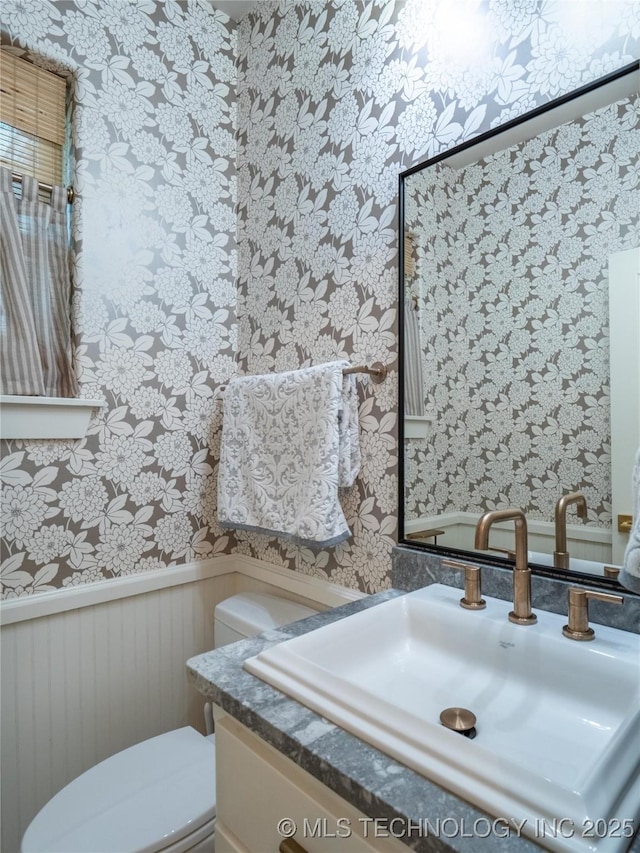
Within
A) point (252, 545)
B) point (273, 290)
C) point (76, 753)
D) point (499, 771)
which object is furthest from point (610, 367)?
point (76, 753)

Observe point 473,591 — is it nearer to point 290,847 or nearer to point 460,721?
point 460,721

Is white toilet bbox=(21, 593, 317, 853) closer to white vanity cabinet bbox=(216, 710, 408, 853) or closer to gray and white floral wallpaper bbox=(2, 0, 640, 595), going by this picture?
white vanity cabinet bbox=(216, 710, 408, 853)

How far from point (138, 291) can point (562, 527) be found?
1292 mm

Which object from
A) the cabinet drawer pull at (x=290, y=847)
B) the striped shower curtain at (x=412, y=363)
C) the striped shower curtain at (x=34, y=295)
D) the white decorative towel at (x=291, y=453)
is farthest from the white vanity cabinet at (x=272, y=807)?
the striped shower curtain at (x=34, y=295)

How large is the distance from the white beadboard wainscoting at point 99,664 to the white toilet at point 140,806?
0.73ft

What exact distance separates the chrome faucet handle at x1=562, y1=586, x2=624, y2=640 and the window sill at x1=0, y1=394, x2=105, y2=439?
4.01 ft

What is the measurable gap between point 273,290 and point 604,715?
1323 millimetres

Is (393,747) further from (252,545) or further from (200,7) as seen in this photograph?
(200,7)

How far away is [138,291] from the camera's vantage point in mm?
1438

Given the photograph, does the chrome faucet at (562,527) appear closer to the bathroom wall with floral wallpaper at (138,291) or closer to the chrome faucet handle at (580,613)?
the chrome faucet handle at (580,613)

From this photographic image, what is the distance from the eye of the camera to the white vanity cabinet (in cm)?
54

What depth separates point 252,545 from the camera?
160 centimetres

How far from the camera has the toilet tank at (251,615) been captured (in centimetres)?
135

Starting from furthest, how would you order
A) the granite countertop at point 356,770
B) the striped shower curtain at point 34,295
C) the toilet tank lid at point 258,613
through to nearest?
1. the toilet tank lid at point 258,613
2. the striped shower curtain at point 34,295
3. the granite countertop at point 356,770
